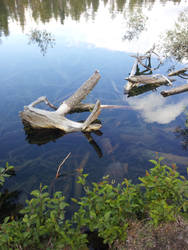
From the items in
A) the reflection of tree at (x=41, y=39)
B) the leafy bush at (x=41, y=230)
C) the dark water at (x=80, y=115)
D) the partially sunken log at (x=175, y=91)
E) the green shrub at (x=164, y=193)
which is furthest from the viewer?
the reflection of tree at (x=41, y=39)

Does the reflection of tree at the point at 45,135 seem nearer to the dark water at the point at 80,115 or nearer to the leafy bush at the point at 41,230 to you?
the dark water at the point at 80,115

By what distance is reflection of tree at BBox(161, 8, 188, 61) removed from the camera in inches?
605

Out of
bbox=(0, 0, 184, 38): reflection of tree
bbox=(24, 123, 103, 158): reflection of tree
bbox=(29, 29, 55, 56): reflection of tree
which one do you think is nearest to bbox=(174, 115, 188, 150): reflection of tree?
bbox=(24, 123, 103, 158): reflection of tree

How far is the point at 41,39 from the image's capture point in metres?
23.8

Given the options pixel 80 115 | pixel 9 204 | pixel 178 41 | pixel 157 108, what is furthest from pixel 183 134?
pixel 178 41

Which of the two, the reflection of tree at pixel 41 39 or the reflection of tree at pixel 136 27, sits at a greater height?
the reflection of tree at pixel 136 27

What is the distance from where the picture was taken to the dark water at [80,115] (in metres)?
6.87

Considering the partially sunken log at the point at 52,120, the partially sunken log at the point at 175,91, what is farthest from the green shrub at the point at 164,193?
the partially sunken log at the point at 175,91

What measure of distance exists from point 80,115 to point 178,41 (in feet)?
36.8

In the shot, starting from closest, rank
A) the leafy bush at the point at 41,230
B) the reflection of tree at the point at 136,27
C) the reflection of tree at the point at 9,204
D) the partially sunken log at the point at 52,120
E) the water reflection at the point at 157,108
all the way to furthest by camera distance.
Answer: the leafy bush at the point at 41,230
the reflection of tree at the point at 9,204
the partially sunken log at the point at 52,120
the water reflection at the point at 157,108
the reflection of tree at the point at 136,27

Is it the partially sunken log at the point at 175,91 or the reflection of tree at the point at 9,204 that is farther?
the partially sunken log at the point at 175,91

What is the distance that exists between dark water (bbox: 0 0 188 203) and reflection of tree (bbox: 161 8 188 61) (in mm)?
1017

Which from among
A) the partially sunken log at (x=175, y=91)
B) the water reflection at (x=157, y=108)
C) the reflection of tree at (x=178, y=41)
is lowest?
the water reflection at (x=157, y=108)

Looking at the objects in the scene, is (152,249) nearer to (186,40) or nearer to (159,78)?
(159,78)
